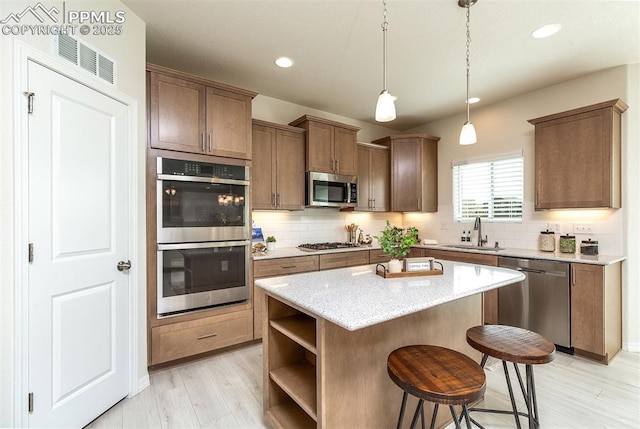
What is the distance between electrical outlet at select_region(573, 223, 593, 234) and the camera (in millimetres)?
3191

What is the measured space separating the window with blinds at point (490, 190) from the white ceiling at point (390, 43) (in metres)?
0.95

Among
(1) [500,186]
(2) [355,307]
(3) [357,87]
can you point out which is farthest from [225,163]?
(1) [500,186]

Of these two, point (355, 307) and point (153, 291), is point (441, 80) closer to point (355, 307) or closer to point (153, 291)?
point (355, 307)

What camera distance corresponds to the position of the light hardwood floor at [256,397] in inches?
76.1

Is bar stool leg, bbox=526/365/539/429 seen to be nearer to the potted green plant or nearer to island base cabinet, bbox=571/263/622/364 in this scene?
the potted green plant

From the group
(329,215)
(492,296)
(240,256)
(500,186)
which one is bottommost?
(492,296)

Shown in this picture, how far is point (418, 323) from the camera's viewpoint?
1755 millimetres

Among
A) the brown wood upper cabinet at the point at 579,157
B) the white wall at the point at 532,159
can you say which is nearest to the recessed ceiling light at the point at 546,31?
the brown wood upper cabinet at the point at 579,157

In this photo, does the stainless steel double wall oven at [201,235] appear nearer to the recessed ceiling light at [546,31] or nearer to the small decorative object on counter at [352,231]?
the small decorative object on counter at [352,231]

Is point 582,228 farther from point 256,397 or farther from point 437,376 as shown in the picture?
point 256,397

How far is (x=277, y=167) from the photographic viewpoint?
356 cm

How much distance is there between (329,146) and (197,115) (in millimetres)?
1730

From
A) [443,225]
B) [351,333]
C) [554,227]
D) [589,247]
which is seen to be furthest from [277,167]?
[589,247]

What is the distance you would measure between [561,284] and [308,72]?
3.35m
